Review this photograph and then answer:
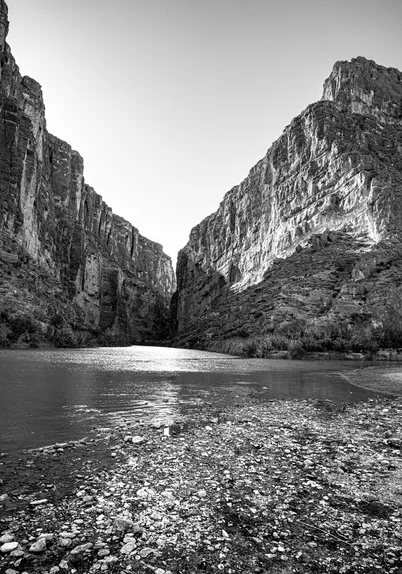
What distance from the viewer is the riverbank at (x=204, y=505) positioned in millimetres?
5250

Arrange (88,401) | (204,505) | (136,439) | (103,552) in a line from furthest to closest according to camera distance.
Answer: (88,401) < (136,439) < (204,505) < (103,552)

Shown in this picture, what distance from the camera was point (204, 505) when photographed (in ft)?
23.1

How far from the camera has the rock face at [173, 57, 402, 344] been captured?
322 ft

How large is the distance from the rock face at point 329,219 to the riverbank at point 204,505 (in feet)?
282

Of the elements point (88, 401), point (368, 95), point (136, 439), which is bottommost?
point (88, 401)

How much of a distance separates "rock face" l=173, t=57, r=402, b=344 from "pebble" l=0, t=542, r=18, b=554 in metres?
92.6

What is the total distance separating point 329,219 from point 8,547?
143 m

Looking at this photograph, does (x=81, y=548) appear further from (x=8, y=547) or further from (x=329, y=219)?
(x=329, y=219)

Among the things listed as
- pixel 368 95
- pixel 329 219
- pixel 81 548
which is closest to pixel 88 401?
pixel 81 548

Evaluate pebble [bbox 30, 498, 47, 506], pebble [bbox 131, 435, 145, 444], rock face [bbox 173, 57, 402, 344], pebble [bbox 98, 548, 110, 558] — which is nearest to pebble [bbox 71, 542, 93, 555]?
pebble [bbox 98, 548, 110, 558]

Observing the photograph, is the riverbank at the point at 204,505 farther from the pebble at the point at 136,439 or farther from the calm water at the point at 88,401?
the calm water at the point at 88,401

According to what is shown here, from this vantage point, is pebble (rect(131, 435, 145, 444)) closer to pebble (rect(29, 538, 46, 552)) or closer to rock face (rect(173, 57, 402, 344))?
pebble (rect(29, 538, 46, 552))

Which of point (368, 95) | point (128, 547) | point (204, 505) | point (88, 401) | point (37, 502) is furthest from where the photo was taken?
point (368, 95)

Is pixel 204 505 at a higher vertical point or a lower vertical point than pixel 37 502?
lower
